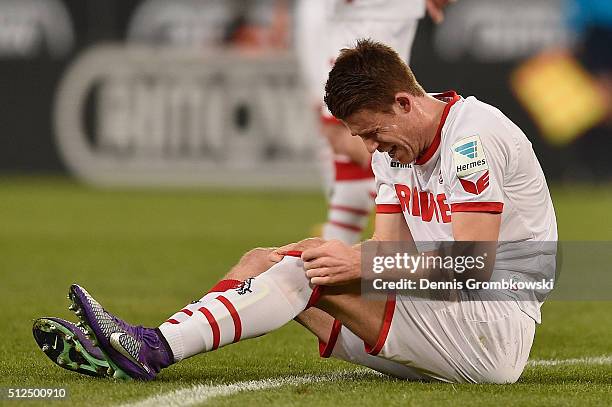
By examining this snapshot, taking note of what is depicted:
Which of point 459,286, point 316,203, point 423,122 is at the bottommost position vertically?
point 316,203

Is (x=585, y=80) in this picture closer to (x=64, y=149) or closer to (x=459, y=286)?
(x=64, y=149)

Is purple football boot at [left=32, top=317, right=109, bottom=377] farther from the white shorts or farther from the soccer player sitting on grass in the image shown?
the white shorts

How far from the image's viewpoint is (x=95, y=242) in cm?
1138

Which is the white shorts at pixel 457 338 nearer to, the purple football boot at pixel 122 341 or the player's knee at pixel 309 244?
the player's knee at pixel 309 244

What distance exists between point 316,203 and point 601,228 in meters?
4.23

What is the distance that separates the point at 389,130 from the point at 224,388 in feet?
3.61

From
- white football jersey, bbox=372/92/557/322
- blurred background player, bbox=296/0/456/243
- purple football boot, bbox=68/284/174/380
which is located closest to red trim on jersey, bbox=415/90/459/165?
white football jersey, bbox=372/92/557/322

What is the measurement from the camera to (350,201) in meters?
8.17

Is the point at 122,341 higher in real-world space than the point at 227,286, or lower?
lower

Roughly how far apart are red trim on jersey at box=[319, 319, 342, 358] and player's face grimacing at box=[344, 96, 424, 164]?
697 millimetres

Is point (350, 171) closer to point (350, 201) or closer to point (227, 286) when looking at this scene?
point (350, 201)

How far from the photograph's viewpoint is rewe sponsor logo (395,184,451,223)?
4.86 m

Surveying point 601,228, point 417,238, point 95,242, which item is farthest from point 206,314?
point 601,228

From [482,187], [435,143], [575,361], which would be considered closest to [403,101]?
[435,143]
